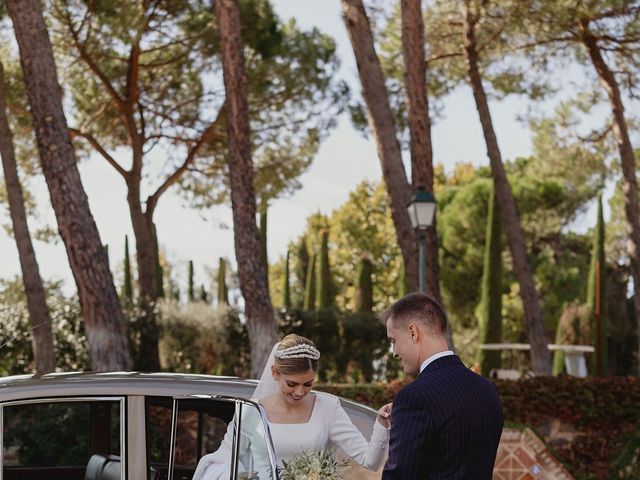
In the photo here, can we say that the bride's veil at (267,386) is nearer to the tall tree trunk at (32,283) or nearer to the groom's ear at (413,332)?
the groom's ear at (413,332)

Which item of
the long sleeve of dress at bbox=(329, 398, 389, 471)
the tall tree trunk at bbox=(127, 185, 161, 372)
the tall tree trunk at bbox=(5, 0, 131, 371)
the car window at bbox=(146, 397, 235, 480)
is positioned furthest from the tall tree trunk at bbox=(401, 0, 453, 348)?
the long sleeve of dress at bbox=(329, 398, 389, 471)

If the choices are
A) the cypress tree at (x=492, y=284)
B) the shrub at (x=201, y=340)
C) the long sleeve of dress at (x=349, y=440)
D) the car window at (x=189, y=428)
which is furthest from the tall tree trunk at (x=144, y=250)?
the long sleeve of dress at (x=349, y=440)

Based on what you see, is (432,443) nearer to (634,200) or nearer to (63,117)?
(63,117)

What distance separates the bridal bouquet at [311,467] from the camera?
16.0 feet

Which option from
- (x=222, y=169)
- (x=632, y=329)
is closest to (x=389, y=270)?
(x=632, y=329)

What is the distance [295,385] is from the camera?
5180mm

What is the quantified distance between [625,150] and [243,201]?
542 inches

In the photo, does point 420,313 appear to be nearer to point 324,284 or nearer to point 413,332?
point 413,332

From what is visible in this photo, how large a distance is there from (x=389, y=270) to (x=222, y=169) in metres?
24.2

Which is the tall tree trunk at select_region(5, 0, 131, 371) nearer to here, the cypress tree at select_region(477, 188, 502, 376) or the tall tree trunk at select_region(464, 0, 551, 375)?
the tall tree trunk at select_region(464, 0, 551, 375)

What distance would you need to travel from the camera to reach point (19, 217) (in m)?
19.1

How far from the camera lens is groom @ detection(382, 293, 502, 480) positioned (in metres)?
3.87

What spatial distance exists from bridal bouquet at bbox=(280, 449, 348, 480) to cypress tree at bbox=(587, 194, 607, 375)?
3160 centimetres

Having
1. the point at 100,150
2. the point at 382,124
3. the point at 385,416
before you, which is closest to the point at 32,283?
the point at 382,124
